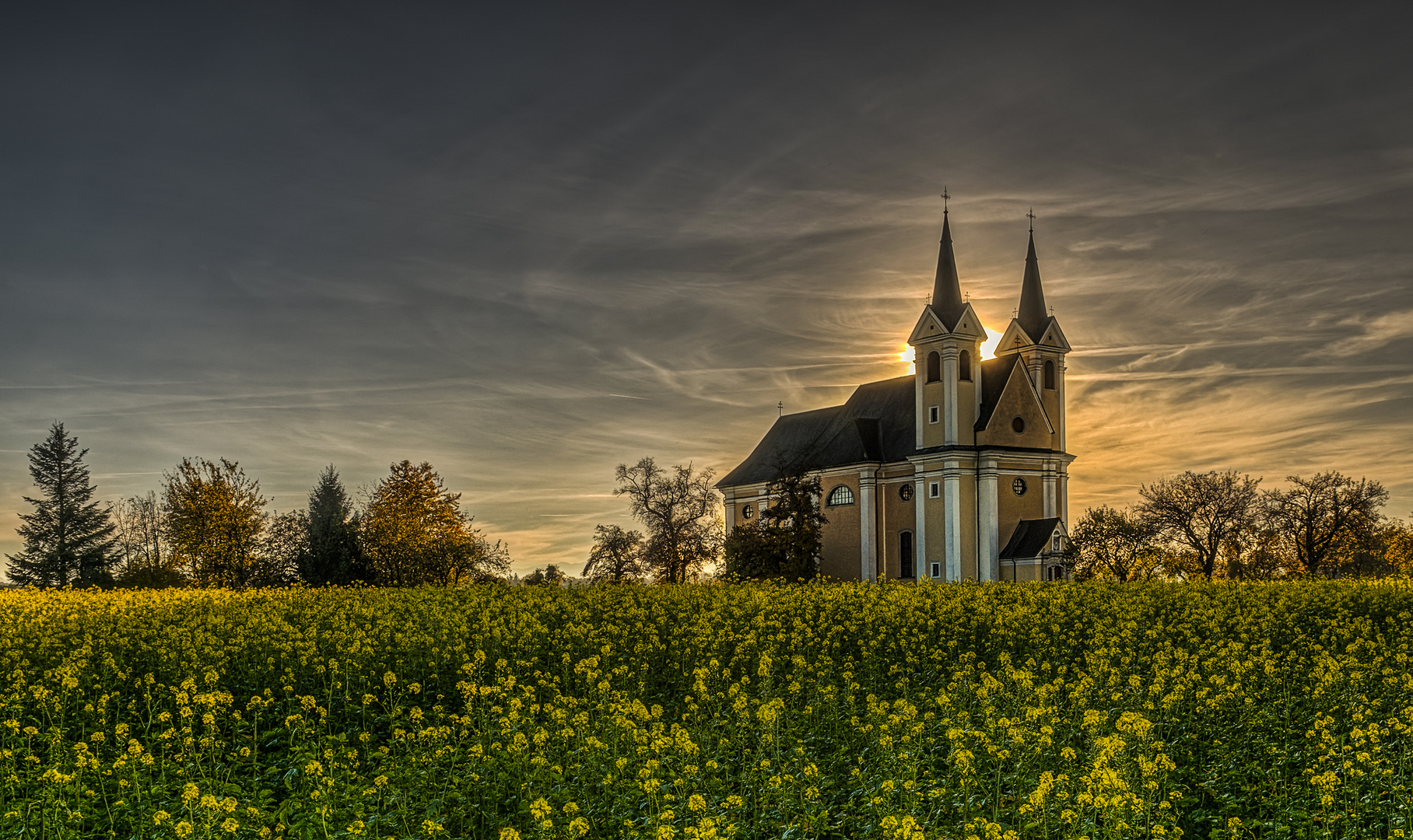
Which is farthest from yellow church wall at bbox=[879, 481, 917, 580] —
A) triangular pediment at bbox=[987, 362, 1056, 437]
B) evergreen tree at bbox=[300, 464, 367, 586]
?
evergreen tree at bbox=[300, 464, 367, 586]

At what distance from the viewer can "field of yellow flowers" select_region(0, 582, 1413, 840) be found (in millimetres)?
8633

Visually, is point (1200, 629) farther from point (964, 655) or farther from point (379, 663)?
point (379, 663)

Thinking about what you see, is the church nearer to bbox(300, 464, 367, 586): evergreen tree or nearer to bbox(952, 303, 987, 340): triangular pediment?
bbox(952, 303, 987, 340): triangular pediment

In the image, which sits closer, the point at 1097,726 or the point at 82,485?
the point at 1097,726

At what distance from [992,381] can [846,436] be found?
9003 mm

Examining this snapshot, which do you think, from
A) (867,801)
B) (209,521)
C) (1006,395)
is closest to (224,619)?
(867,801)

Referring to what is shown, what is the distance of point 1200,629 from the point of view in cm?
1964

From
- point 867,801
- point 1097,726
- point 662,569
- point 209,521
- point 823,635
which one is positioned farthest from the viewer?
point 662,569

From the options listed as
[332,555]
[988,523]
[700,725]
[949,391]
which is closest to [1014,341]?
[949,391]

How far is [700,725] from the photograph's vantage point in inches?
472

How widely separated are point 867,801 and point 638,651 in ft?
23.2

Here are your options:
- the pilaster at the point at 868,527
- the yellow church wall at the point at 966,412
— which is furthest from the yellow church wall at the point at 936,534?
the pilaster at the point at 868,527

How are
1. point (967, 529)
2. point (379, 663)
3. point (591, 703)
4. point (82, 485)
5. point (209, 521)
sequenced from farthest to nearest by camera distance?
point (82, 485) < point (967, 529) < point (209, 521) < point (379, 663) < point (591, 703)

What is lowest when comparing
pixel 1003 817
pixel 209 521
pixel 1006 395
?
pixel 1003 817
